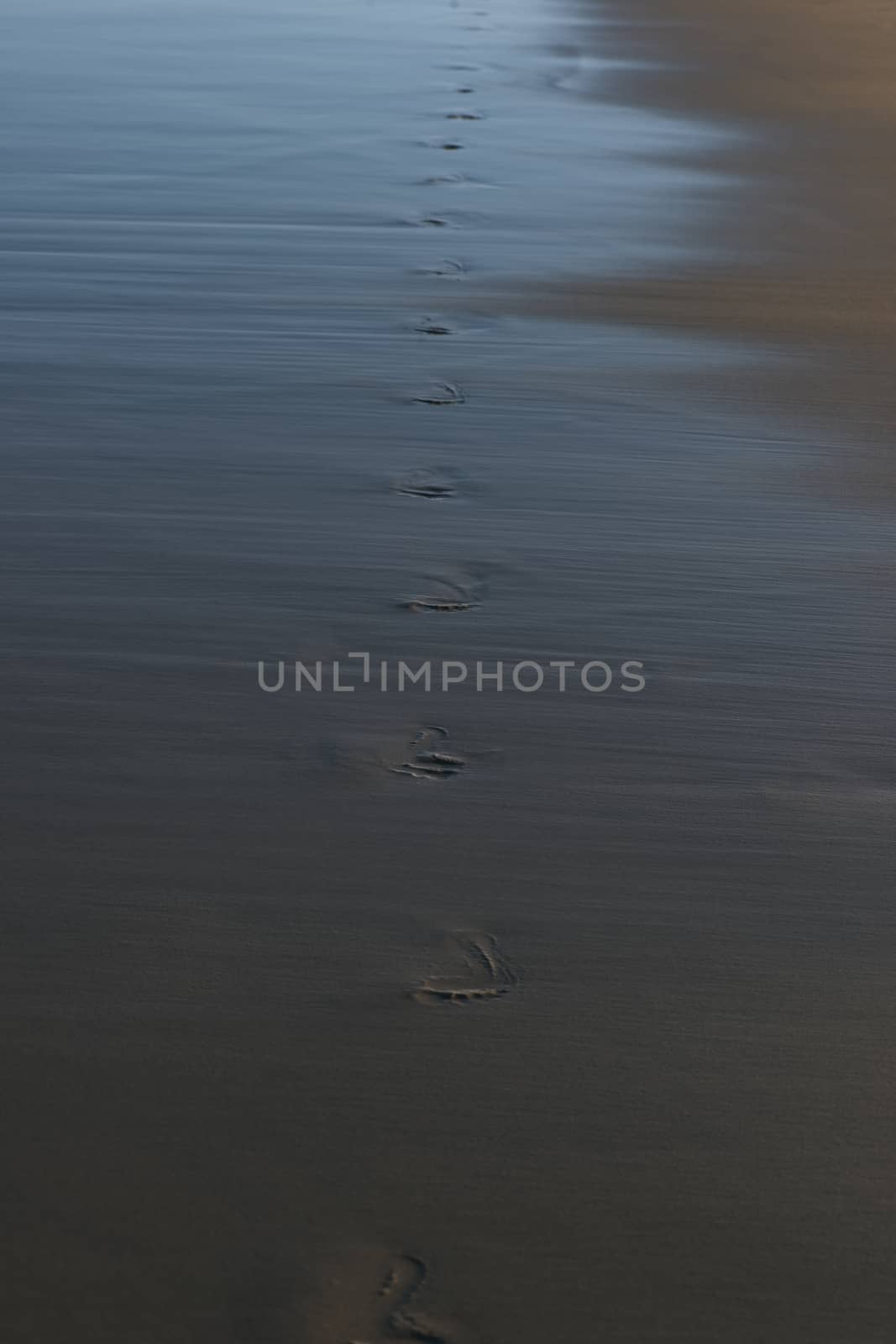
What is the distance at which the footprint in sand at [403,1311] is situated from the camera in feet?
4.97

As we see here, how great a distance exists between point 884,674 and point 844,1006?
928mm

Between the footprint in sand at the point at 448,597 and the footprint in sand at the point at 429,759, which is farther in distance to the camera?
the footprint in sand at the point at 448,597

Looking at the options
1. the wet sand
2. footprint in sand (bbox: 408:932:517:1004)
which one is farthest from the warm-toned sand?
footprint in sand (bbox: 408:932:517:1004)

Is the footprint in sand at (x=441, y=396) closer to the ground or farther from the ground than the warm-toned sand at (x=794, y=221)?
closer to the ground

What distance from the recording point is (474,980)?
1.97 meters

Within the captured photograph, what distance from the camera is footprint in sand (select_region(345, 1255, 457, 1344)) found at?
4.97ft

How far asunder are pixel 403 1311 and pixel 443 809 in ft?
2.90

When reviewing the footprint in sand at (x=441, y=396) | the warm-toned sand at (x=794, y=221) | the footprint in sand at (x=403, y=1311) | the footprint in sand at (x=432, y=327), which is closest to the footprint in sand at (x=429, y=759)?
the footprint in sand at (x=403, y=1311)

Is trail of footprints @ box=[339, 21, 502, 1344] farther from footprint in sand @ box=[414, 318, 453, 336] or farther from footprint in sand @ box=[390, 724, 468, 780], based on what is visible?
footprint in sand @ box=[414, 318, 453, 336]

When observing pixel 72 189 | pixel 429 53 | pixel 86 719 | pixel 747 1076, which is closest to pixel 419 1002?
pixel 747 1076

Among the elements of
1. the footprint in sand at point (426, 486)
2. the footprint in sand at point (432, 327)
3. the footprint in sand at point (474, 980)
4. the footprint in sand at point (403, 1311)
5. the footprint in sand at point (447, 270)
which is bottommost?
the footprint in sand at point (403, 1311)

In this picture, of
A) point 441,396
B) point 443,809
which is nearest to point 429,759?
point 443,809

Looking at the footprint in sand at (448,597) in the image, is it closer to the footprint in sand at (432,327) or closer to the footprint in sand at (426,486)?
the footprint in sand at (426,486)

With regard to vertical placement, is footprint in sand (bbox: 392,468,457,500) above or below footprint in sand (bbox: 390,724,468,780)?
above
